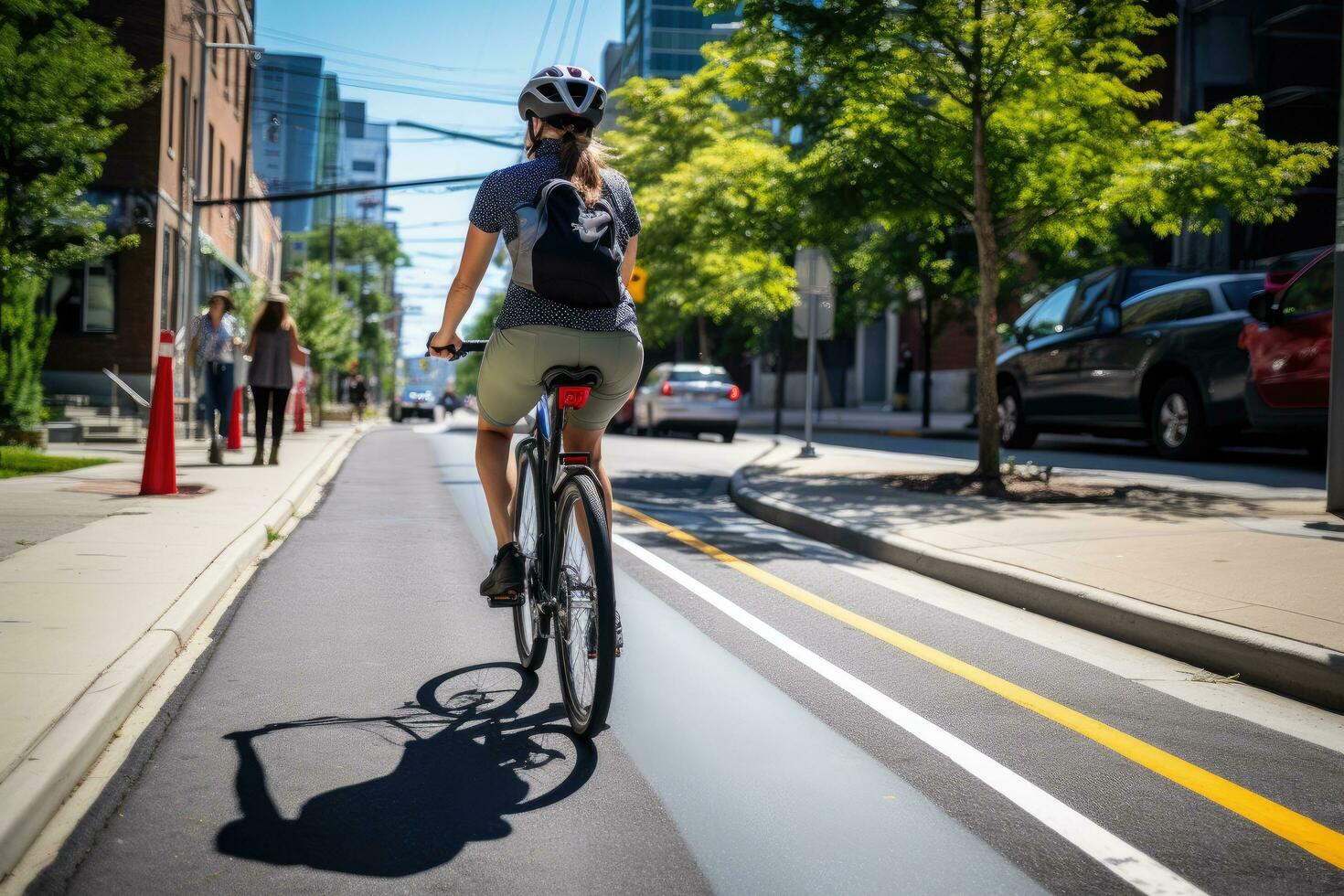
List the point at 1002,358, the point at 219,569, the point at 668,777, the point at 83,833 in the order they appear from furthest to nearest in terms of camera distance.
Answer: the point at 1002,358 < the point at 219,569 < the point at 668,777 < the point at 83,833

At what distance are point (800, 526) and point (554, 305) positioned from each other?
6170 millimetres

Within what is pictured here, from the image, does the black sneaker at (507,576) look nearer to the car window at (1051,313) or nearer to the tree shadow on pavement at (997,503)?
the tree shadow on pavement at (997,503)

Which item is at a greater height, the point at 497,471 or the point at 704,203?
the point at 704,203

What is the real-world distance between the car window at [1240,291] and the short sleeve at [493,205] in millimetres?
11217

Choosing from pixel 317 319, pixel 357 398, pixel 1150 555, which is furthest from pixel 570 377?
pixel 357 398

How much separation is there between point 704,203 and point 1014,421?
5506 millimetres

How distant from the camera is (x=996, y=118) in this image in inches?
502

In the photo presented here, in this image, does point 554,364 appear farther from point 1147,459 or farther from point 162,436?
point 1147,459

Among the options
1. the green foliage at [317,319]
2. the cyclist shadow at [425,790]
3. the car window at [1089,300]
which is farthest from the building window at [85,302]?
the cyclist shadow at [425,790]

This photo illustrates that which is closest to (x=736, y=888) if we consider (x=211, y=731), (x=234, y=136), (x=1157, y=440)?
(x=211, y=731)

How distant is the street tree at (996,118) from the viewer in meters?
12.0

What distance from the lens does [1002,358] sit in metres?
17.6

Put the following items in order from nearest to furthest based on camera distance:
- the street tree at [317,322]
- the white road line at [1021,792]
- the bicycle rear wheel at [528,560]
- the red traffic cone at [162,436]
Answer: the white road line at [1021,792]
the bicycle rear wheel at [528,560]
the red traffic cone at [162,436]
the street tree at [317,322]

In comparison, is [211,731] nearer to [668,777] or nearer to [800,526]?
[668,777]
